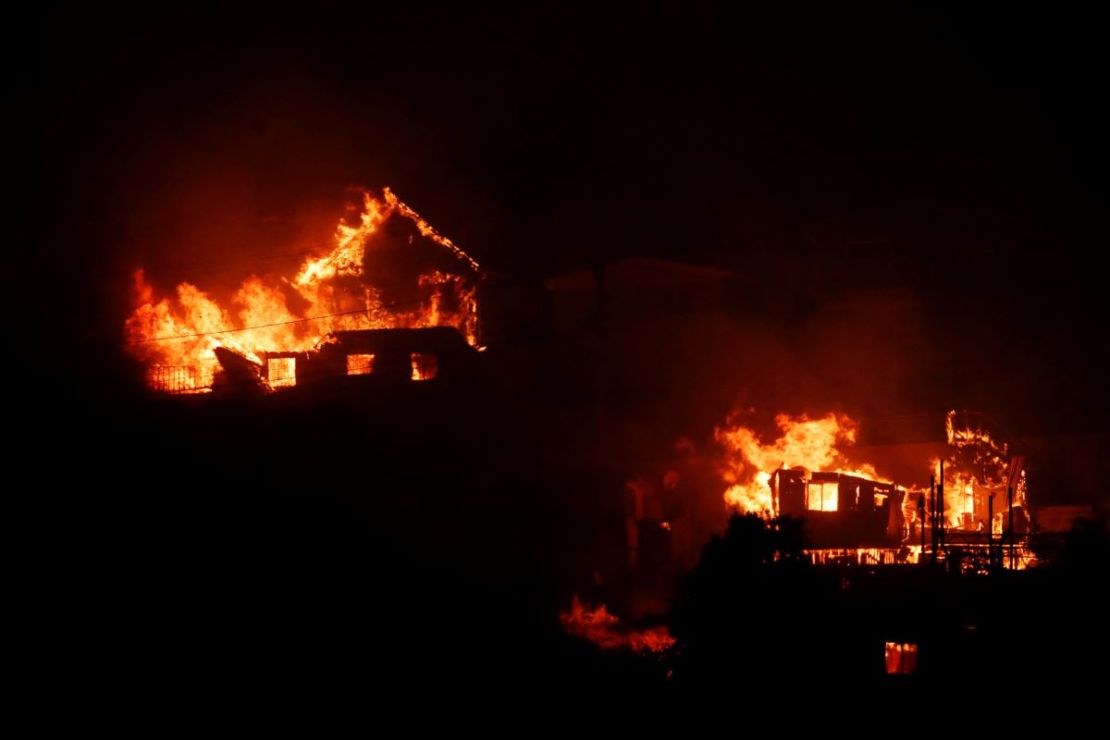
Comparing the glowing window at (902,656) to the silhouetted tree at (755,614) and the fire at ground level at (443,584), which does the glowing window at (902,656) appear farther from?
the silhouetted tree at (755,614)

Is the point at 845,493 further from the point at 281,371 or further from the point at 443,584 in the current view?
the point at 281,371

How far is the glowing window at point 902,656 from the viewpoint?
60.9ft

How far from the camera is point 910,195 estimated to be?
1282 inches

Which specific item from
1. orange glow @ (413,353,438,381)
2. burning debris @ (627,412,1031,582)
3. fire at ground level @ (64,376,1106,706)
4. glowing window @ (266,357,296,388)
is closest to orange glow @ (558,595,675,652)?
fire at ground level @ (64,376,1106,706)

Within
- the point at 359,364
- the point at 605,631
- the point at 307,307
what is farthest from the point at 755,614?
the point at 307,307

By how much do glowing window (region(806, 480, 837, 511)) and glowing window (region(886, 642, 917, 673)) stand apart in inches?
264

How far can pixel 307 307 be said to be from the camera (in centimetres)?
3294

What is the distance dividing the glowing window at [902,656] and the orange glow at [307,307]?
15.3m

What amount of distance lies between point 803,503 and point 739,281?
10215 millimetres

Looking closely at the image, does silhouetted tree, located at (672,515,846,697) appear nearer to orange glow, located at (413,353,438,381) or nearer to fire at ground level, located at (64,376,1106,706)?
fire at ground level, located at (64,376,1106,706)

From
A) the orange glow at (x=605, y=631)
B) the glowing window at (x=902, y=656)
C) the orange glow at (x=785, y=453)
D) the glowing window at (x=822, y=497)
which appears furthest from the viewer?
the orange glow at (x=785, y=453)

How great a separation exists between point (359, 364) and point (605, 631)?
10.9 metres

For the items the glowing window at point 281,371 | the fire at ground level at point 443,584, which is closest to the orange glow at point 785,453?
the fire at ground level at point 443,584

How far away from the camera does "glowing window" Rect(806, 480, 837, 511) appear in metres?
25.2
